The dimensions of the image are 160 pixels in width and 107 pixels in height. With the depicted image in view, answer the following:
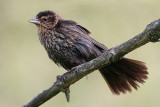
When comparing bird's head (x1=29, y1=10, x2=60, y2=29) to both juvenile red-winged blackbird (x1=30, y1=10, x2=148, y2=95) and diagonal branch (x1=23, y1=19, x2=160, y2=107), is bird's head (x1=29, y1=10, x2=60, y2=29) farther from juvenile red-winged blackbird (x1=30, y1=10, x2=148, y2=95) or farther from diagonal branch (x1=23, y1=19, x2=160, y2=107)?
diagonal branch (x1=23, y1=19, x2=160, y2=107)

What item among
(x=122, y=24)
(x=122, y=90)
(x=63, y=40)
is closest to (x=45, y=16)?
(x=63, y=40)

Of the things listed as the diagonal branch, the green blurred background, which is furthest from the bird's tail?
the green blurred background

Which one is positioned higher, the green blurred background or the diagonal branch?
the green blurred background

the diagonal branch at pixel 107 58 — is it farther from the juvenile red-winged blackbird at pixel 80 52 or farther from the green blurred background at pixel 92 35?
the green blurred background at pixel 92 35

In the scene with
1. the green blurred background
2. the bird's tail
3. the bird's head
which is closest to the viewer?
the bird's tail

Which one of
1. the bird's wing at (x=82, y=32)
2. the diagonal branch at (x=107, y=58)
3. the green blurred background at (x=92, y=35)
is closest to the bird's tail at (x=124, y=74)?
the bird's wing at (x=82, y=32)

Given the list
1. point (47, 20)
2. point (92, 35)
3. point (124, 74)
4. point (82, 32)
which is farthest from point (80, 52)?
point (92, 35)

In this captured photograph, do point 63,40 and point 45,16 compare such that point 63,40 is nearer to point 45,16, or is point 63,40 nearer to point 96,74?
point 45,16
